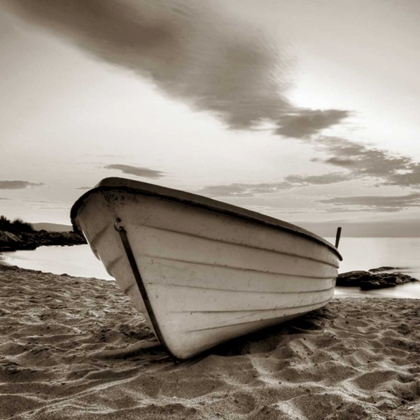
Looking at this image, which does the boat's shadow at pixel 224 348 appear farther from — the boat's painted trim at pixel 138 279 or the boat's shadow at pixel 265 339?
the boat's painted trim at pixel 138 279

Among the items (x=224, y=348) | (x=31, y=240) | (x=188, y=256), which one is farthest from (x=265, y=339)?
(x=31, y=240)

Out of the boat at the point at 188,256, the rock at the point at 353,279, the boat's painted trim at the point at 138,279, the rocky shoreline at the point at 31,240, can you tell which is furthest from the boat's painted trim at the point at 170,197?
the rocky shoreline at the point at 31,240

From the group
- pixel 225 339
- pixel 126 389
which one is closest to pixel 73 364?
pixel 126 389

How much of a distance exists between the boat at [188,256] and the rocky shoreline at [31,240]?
11.1 m

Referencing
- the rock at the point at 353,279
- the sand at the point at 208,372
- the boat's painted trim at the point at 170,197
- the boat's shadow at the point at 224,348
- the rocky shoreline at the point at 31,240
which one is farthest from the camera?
the rocky shoreline at the point at 31,240

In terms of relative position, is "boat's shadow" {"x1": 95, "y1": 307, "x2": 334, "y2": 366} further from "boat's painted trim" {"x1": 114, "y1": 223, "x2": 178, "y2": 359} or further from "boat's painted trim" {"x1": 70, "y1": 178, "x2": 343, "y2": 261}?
"boat's painted trim" {"x1": 70, "y1": 178, "x2": 343, "y2": 261}

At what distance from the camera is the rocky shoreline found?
73.3 ft

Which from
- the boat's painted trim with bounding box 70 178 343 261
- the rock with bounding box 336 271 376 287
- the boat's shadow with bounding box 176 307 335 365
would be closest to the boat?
the boat's painted trim with bounding box 70 178 343 261

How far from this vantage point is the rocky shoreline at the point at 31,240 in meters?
22.3

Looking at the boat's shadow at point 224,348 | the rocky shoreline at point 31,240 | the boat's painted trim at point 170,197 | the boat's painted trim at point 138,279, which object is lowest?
the rocky shoreline at point 31,240

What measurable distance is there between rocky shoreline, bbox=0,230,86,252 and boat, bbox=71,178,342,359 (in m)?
11.1

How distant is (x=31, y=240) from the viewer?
2966 cm

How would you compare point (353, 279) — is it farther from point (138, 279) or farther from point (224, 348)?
point (138, 279)

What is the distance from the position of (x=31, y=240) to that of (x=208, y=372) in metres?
30.5
